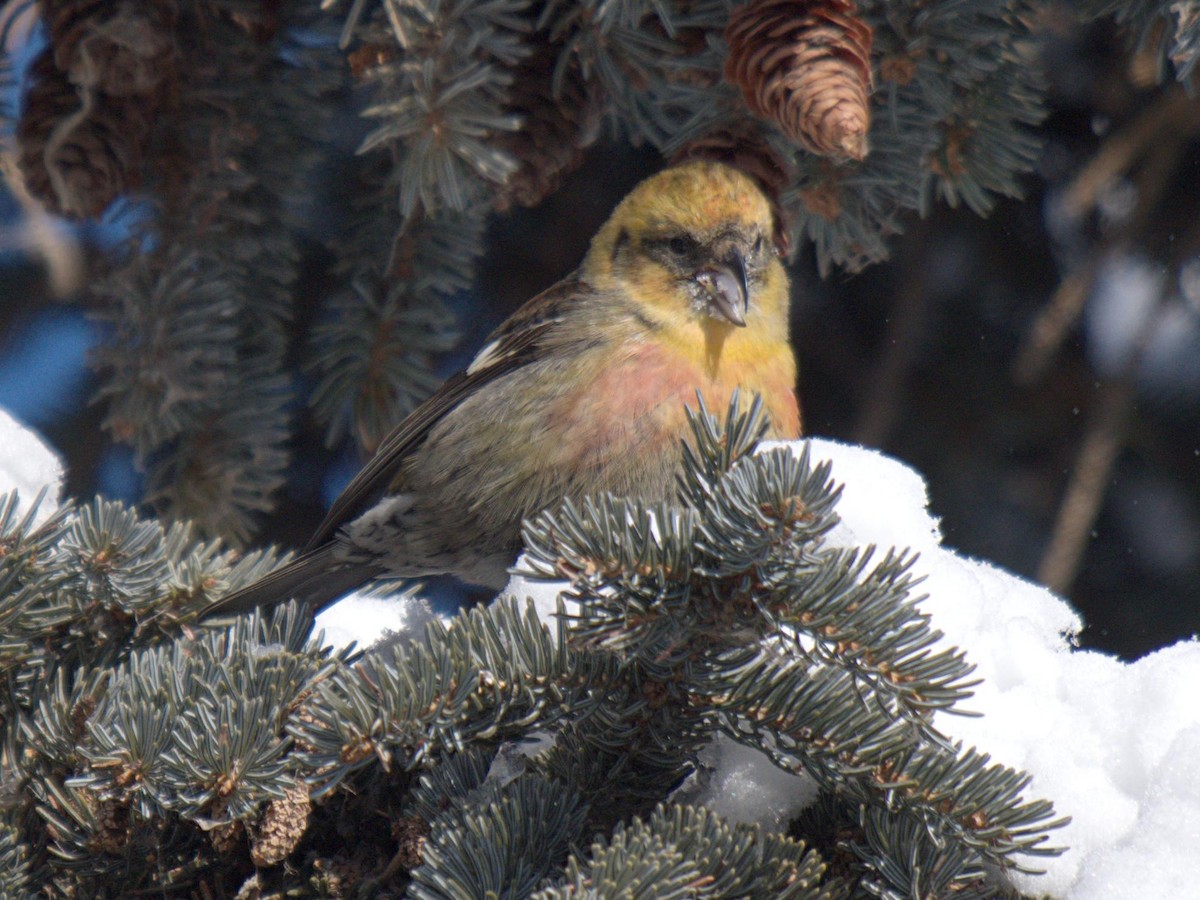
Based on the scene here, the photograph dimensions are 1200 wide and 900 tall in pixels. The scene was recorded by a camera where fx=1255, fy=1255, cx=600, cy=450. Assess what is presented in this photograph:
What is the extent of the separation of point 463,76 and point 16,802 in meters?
1.19

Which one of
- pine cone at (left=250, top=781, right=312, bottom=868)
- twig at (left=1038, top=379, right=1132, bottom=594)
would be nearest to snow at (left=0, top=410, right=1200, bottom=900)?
pine cone at (left=250, top=781, right=312, bottom=868)

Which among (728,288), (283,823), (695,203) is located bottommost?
(283,823)

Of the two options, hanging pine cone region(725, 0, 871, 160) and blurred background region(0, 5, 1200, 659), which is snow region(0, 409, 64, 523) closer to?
blurred background region(0, 5, 1200, 659)

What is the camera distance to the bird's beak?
94.0 inches

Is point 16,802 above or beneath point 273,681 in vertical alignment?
beneath

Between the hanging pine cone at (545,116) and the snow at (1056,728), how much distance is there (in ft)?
3.30

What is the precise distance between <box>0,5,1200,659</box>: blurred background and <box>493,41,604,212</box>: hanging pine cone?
1.76 feet

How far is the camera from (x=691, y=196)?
239 centimetres

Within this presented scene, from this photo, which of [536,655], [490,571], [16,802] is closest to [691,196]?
[490,571]

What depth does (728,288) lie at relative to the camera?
7.93ft

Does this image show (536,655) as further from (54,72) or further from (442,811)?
(54,72)

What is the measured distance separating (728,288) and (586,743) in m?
1.37

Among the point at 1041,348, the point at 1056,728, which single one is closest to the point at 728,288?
the point at 1041,348

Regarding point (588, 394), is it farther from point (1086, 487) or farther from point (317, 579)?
point (1086, 487)
